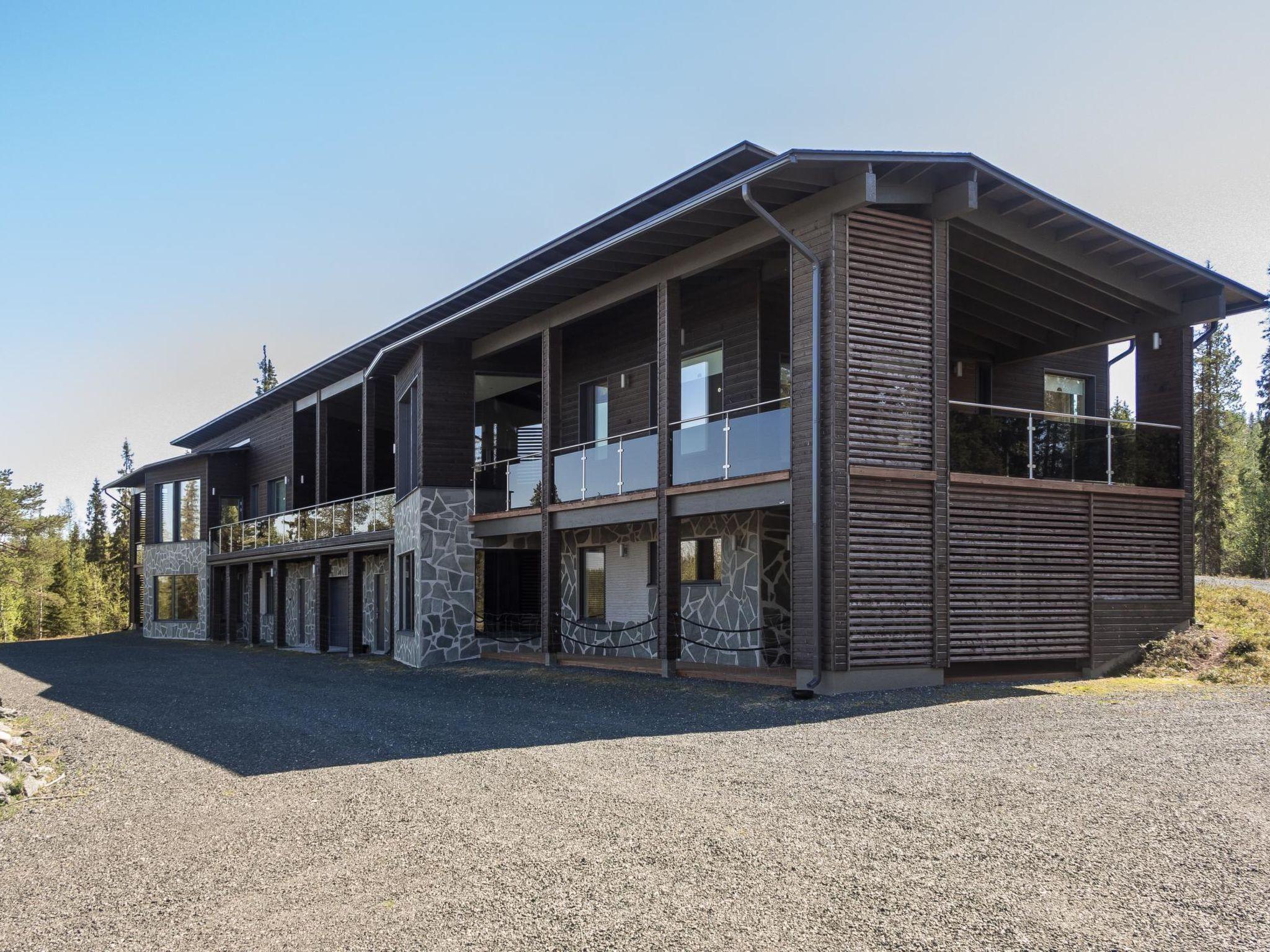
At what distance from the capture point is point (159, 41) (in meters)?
13.4

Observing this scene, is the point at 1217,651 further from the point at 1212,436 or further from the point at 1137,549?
the point at 1212,436

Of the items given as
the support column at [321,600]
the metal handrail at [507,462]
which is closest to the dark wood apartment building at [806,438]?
the metal handrail at [507,462]

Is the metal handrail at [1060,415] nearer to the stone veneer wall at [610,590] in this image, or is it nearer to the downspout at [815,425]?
the downspout at [815,425]

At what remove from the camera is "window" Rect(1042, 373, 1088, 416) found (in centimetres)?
2011

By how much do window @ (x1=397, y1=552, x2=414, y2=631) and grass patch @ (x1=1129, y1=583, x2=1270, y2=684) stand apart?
13094 millimetres

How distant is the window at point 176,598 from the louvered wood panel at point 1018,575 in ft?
93.5

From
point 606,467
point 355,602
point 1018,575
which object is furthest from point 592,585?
point 1018,575

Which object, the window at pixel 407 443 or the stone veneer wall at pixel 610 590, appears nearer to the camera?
the stone veneer wall at pixel 610 590

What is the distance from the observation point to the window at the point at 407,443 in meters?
21.0

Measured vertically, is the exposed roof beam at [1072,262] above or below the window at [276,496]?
above

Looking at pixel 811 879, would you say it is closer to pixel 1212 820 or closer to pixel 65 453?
pixel 1212 820

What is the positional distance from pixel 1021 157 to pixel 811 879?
17.9 m

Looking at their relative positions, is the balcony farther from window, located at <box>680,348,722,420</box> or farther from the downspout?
the downspout

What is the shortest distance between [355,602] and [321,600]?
281 cm
